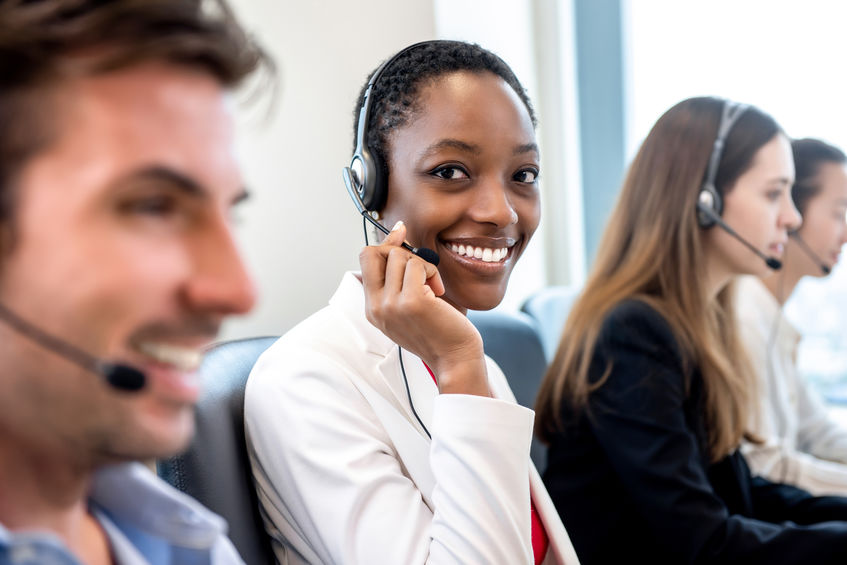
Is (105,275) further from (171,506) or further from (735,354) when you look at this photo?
(735,354)

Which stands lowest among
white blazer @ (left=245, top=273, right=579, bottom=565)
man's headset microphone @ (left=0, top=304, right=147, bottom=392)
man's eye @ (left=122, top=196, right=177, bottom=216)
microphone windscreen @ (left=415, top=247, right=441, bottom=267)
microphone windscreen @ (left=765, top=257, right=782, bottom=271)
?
microphone windscreen @ (left=765, top=257, right=782, bottom=271)

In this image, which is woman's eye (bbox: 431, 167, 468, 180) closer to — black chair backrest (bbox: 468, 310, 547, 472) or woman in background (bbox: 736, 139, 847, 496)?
black chair backrest (bbox: 468, 310, 547, 472)

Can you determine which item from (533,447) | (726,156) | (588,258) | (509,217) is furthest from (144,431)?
(588,258)

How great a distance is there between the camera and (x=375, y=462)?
0.84 metres

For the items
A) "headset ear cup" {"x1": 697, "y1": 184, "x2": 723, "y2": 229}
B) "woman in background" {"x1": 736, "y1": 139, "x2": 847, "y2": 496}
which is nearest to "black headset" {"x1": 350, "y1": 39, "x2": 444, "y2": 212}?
"headset ear cup" {"x1": 697, "y1": 184, "x2": 723, "y2": 229}

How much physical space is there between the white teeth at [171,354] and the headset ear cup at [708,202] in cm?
116

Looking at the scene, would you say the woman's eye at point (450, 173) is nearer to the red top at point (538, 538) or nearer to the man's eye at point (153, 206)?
the red top at point (538, 538)

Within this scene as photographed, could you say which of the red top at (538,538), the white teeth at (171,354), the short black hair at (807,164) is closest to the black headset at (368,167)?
the red top at (538,538)

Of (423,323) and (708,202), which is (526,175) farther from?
(708,202)

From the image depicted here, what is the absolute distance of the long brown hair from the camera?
133 centimetres

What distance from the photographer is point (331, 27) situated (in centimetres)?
142

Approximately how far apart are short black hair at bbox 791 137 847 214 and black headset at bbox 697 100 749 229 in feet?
1.54

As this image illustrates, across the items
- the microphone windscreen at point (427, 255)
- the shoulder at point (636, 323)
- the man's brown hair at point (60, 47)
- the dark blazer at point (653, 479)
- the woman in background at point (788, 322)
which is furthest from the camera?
the woman in background at point (788, 322)

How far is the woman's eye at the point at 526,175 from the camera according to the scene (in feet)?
3.43
